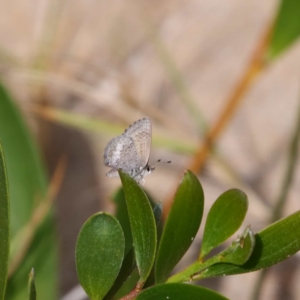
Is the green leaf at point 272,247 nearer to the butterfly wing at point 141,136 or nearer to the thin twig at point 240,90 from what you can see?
the butterfly wing at point 141,136

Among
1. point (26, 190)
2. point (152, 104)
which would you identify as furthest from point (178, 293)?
point (152, 104)

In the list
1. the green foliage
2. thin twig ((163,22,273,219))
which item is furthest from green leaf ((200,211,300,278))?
thin twig ((163,22,273,219))

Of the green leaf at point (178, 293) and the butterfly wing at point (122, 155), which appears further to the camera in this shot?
the butterfly wing at point (122, 155)

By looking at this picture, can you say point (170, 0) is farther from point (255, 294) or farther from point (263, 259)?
point (263, 259)

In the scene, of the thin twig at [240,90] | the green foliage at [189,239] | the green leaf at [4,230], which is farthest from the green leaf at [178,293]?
the thin twig at [240,90]

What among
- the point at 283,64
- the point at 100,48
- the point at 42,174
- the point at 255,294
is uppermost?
the point at 283,64

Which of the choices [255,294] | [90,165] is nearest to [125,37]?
[90,165]

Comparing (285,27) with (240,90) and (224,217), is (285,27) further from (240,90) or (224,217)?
(224,217)

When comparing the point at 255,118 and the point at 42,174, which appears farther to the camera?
the point at 255,118
